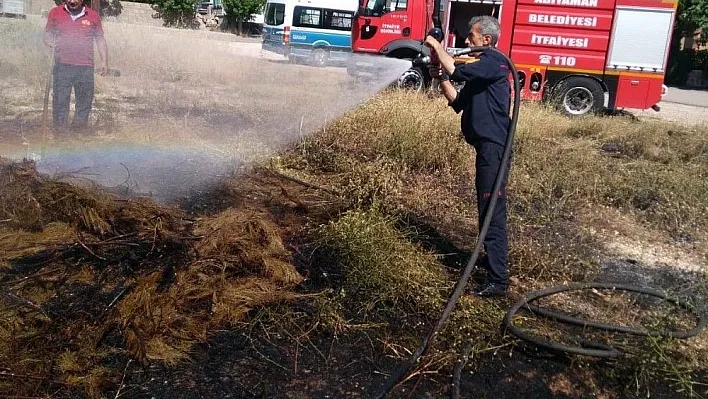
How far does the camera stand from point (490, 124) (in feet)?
13.5

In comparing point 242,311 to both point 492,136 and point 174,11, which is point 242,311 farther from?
point 174,11

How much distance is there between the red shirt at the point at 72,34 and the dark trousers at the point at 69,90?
0.30 feet

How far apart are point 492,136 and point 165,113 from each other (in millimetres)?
5844

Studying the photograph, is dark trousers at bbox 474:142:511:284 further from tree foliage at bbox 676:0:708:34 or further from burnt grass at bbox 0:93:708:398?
tree foliage at bbox 676:0:708:34

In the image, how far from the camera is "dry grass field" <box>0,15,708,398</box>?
321 cm

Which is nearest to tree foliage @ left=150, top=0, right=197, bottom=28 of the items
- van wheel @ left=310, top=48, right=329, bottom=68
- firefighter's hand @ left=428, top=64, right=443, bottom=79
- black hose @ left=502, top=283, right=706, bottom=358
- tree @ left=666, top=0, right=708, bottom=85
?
van wheel @ left=310, top=48, right=329, bottom=68

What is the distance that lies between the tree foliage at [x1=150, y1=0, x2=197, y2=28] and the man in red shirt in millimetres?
24481

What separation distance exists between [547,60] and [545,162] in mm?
Result: 6868

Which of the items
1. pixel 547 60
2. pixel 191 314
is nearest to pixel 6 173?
pixel 191 314

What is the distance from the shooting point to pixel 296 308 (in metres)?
3.79

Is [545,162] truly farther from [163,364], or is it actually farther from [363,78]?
[163,364]

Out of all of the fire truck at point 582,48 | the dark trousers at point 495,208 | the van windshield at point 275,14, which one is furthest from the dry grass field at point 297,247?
the van windshield at point 275,14

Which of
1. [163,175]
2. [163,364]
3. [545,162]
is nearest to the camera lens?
[163,364]

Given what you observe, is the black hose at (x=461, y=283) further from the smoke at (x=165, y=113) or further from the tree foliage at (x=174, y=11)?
the tree foliage at (x=174, y=11)
